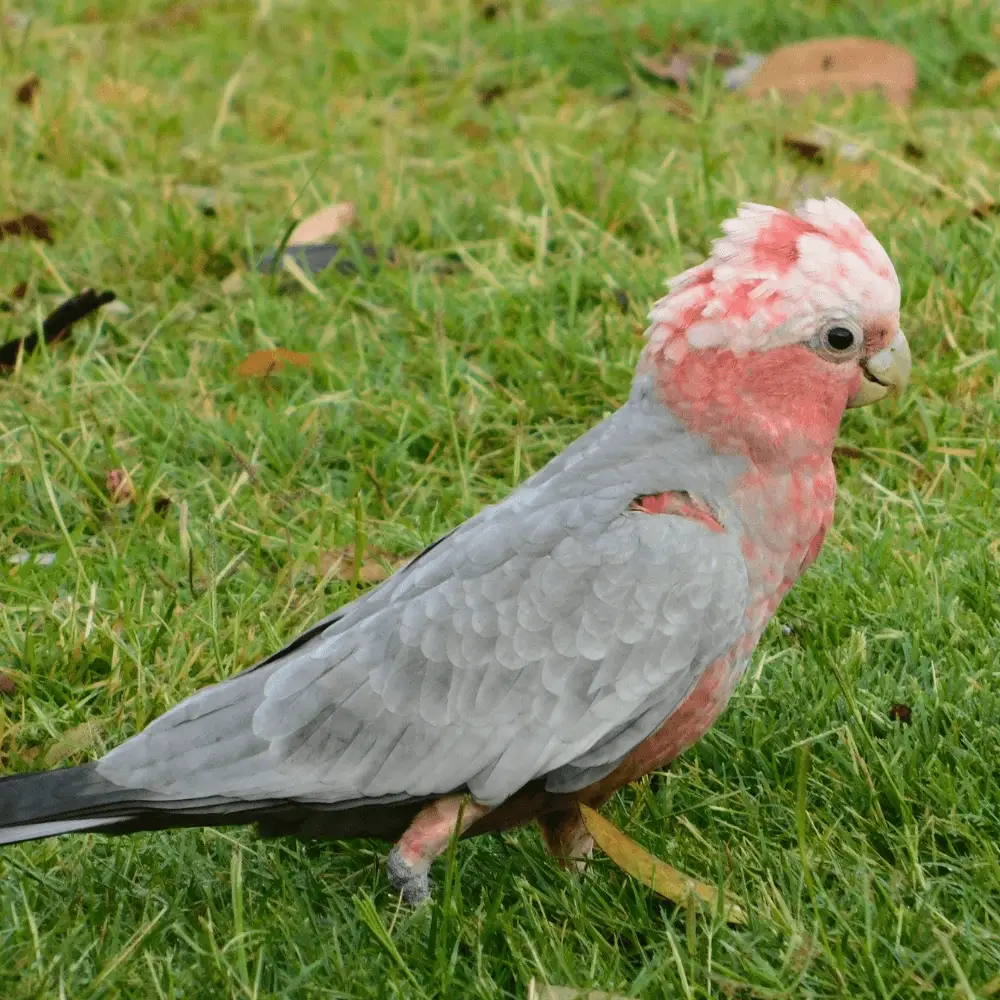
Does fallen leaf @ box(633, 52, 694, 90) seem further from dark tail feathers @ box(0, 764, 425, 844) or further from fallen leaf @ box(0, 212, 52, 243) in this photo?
dark tail feathers @ box(0, 764, 425, 844)

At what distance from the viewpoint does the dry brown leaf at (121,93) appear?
6301 mm

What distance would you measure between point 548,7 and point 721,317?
4.92m

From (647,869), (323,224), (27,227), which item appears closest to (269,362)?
(323,224)

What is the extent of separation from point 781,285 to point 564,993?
134 centimetres

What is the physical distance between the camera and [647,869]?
9.03 feet

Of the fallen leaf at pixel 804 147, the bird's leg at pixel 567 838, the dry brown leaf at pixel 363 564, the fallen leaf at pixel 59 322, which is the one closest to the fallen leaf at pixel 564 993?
the bird's leg at pixel 567 838

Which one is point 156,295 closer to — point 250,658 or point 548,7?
point 250,658

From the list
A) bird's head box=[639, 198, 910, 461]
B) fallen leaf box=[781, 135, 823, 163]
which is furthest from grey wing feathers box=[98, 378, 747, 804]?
fallen leaf box=[781, 135, 823, 163]

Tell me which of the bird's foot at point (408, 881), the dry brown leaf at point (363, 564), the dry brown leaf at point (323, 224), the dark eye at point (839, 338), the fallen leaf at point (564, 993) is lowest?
the dry brown leaf at point (363, 564)

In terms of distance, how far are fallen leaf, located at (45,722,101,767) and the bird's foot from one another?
34.1 inches

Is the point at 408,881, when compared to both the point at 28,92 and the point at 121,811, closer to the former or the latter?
the point at 121,811

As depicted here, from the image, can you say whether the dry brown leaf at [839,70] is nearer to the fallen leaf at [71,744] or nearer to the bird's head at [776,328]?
the bird's head at [776,328]

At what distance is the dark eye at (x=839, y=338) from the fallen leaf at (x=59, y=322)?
260 cm

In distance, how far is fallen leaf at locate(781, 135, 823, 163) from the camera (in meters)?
5.48
